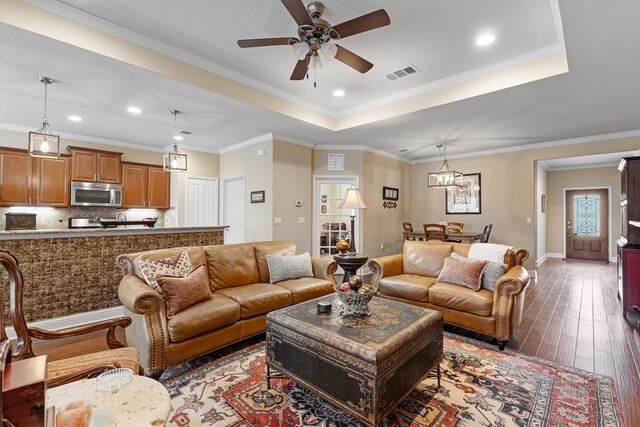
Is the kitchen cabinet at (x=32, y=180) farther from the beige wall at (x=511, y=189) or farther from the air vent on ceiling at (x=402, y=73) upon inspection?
the beige wall at (x=511, y=189)

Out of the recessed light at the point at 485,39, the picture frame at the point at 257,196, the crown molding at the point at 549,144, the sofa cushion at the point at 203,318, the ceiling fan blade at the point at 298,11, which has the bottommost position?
the sofa cushion at the point at 203,318

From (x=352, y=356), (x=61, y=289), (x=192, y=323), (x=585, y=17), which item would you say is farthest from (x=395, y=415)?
(x=61, y=289)

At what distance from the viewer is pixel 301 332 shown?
197cm

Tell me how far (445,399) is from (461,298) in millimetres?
1211

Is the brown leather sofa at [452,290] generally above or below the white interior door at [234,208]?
below

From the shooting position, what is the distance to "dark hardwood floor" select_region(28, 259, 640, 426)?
7.99 ft

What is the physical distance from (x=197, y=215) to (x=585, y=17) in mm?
6615

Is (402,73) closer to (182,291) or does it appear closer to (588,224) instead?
(182,291)

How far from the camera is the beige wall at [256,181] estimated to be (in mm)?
5383

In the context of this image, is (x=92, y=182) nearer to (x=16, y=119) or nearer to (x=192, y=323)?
(x=16, y=119)

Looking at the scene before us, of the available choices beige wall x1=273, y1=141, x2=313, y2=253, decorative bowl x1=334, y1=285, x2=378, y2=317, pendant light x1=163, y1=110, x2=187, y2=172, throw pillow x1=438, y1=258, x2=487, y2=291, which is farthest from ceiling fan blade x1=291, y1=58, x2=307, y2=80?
throw pillow x1=438, y1=258, x2=487, y2=291

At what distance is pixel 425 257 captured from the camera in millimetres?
3951

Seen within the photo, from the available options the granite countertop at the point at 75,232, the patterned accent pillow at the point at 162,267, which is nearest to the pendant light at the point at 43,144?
the granite countertop at the point at 75,232

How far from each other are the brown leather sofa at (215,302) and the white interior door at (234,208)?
2.47m
